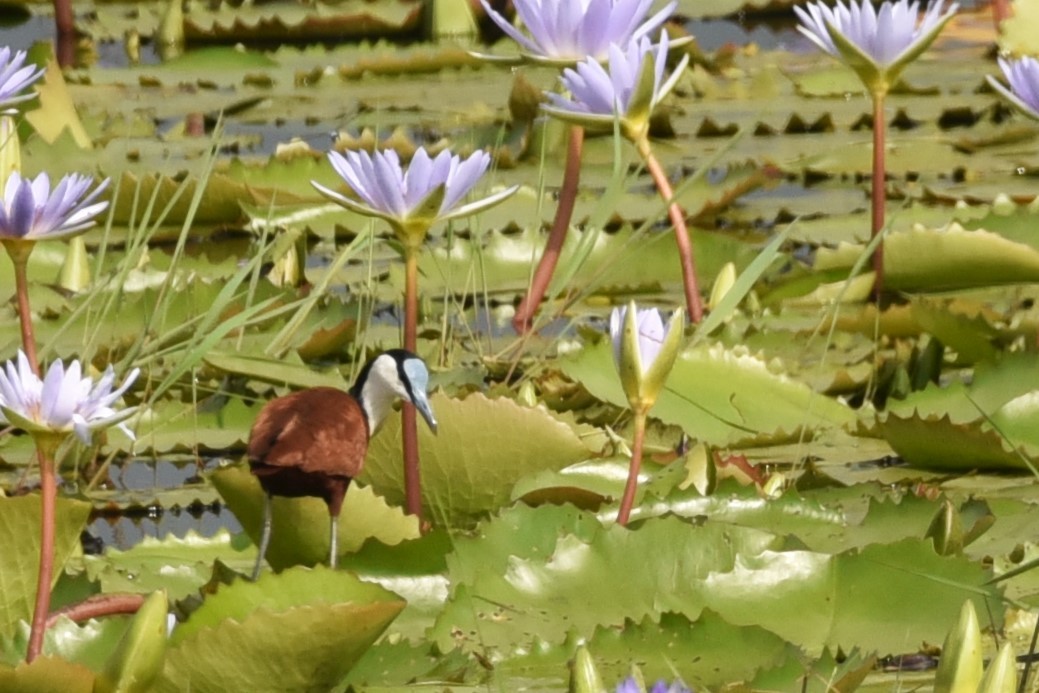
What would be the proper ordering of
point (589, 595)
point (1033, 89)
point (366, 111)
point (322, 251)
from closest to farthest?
point (589, 595)
point (1033, 89)
point (322, 251)
point (366, 111)

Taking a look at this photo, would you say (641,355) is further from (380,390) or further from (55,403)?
(55,403)

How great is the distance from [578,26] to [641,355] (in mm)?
608

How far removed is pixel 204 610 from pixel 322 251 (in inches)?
72.9

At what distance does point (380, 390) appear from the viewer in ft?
5.77

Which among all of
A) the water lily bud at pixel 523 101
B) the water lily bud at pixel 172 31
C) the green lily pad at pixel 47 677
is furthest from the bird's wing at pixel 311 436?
the water lily bud at pixel 172 31

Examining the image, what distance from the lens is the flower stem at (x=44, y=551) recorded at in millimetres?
1299

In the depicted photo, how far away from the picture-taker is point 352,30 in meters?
5.38

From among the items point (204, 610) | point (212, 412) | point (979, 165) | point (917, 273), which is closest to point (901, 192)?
point (979, 165)

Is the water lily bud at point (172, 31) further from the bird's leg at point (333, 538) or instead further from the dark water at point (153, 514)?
the bird's leg at point (333, 538)

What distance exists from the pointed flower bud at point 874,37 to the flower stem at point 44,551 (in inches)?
49.9

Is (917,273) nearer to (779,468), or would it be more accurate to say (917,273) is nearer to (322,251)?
(779,468)

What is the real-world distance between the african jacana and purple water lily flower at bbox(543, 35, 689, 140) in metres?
0.39

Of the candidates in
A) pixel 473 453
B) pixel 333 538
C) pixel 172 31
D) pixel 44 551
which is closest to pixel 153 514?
pixel 473 453

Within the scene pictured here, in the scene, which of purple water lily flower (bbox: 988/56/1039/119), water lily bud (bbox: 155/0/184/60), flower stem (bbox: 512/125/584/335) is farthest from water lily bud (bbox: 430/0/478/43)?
purple water lily flower (bbox: 988/56/1039/119)
